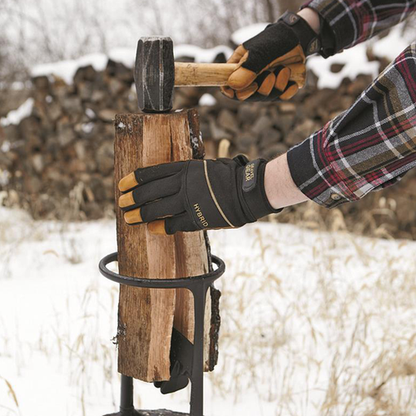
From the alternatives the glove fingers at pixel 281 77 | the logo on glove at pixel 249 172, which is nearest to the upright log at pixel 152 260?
the logo on glove at pixel 249 172

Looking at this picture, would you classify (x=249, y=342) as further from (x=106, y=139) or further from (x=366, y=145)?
(x=106, y=139)

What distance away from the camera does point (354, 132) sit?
1.16 meters

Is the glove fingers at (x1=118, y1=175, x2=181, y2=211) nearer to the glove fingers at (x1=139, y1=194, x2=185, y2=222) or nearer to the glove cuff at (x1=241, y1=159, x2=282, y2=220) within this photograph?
the glove fingers at (x1=139, y1=194, x2=185, y2=222)

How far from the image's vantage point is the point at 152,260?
54.9 inches

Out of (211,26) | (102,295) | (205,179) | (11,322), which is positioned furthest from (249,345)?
(211,26)

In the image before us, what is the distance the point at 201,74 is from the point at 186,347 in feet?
2.61

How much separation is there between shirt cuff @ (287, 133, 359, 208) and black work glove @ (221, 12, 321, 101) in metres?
0.43

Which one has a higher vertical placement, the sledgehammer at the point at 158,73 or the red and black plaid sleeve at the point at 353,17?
the red and black plaid sleeve at the point at 353,17

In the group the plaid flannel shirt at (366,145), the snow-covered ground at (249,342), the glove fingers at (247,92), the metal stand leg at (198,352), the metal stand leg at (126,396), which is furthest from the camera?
the snow-covered ground at (249,342)

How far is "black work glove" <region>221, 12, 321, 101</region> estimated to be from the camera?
1.58 metres

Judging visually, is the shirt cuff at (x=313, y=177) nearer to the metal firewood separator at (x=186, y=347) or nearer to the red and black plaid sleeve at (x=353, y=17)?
the metal firewood separator at (x=186, y=347)

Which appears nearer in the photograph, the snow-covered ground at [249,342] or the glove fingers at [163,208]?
the glove fingers at [163,208]

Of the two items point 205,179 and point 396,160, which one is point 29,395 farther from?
point 396,160

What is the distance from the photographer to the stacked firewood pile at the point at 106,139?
4213 millimetres
